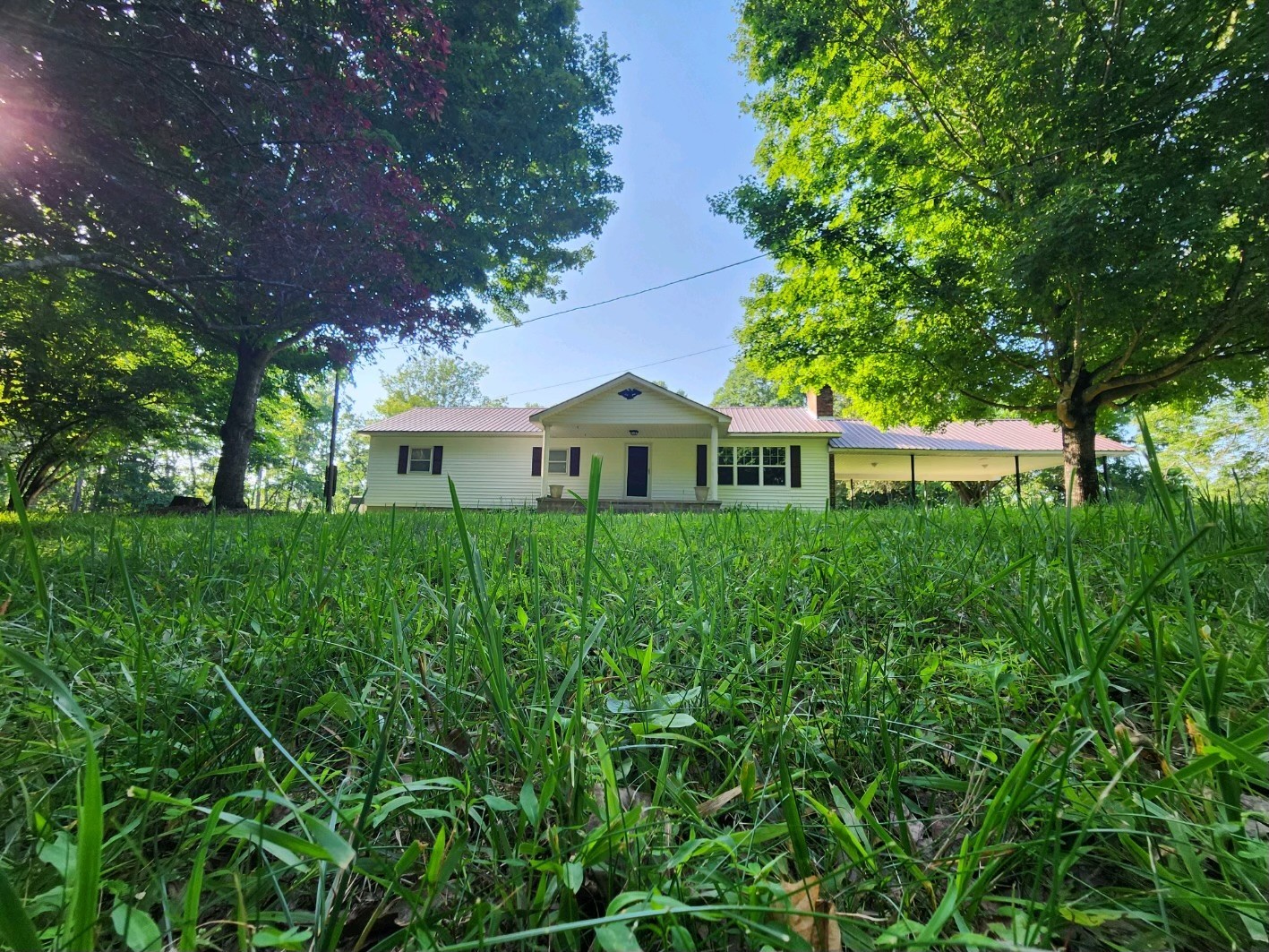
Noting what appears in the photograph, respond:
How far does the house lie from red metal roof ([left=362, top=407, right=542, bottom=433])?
66mm

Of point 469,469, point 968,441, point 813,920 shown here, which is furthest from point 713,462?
point 813,920

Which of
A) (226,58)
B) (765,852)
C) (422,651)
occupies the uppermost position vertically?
(226,58)

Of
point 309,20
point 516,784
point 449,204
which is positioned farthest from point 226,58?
point 516,784

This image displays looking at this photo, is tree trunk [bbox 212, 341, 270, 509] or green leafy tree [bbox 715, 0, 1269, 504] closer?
green leafy tree [bbox 715, 0, 1269, 504]

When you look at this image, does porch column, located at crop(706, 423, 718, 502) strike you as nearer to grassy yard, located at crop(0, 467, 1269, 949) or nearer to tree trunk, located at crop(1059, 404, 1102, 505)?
tree trunk, located at crop(1059, 404, 1102, 505)

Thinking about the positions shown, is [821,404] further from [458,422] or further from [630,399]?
[458,422]

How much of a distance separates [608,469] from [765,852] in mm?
15805

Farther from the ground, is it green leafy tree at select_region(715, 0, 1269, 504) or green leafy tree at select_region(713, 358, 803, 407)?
green leafy tree at select_region(713, 358, 803, 407)

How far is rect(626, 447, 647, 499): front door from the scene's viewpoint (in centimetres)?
1675

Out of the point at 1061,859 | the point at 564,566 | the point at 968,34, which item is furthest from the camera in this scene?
the point at 968,34

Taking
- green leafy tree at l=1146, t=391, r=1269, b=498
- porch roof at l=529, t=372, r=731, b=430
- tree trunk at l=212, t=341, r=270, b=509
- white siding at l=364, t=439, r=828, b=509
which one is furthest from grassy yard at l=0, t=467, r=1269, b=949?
green leafy tree at l=1146, t=391, r=1269, b=498

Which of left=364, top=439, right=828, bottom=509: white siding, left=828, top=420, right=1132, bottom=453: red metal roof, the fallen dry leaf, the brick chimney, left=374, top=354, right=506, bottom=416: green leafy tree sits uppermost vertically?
left=374, top=354, right=506, bottom=416: green leafy tree

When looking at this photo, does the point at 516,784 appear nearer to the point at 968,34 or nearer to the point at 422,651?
the point at 422,651

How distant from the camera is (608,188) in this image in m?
13.3
